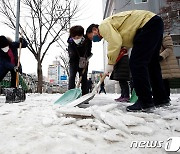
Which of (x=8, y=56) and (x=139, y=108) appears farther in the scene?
(x=8, y=56)

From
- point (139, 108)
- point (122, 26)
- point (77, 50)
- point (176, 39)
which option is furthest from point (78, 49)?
point (176, 39)

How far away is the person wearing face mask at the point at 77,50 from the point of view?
11.1 feet

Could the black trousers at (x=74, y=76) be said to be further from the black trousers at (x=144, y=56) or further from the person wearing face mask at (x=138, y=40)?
the black trousers at (x=144, y=56)

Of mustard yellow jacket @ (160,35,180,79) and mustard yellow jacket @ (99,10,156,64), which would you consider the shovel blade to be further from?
mustard yellow jacket @ (160,35,180,79)

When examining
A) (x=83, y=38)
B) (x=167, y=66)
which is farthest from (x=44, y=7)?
(x=167, y=66)

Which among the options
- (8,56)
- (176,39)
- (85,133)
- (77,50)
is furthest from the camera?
(176,39)

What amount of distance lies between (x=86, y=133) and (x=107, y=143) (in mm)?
217

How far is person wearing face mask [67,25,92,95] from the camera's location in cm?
337

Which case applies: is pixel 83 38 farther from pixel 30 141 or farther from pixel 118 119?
pixel 30 141

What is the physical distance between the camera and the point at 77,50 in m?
3.61

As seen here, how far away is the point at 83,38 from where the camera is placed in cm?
347

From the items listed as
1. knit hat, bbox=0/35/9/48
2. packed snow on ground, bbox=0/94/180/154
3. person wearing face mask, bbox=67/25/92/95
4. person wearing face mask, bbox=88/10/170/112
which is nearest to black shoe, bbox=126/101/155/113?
person wearing face mask, bbox=88/10/170/112

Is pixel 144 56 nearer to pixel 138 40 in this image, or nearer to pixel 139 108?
pixel 138 40

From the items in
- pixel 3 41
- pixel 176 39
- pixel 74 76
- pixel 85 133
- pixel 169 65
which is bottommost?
pixel 85 133
